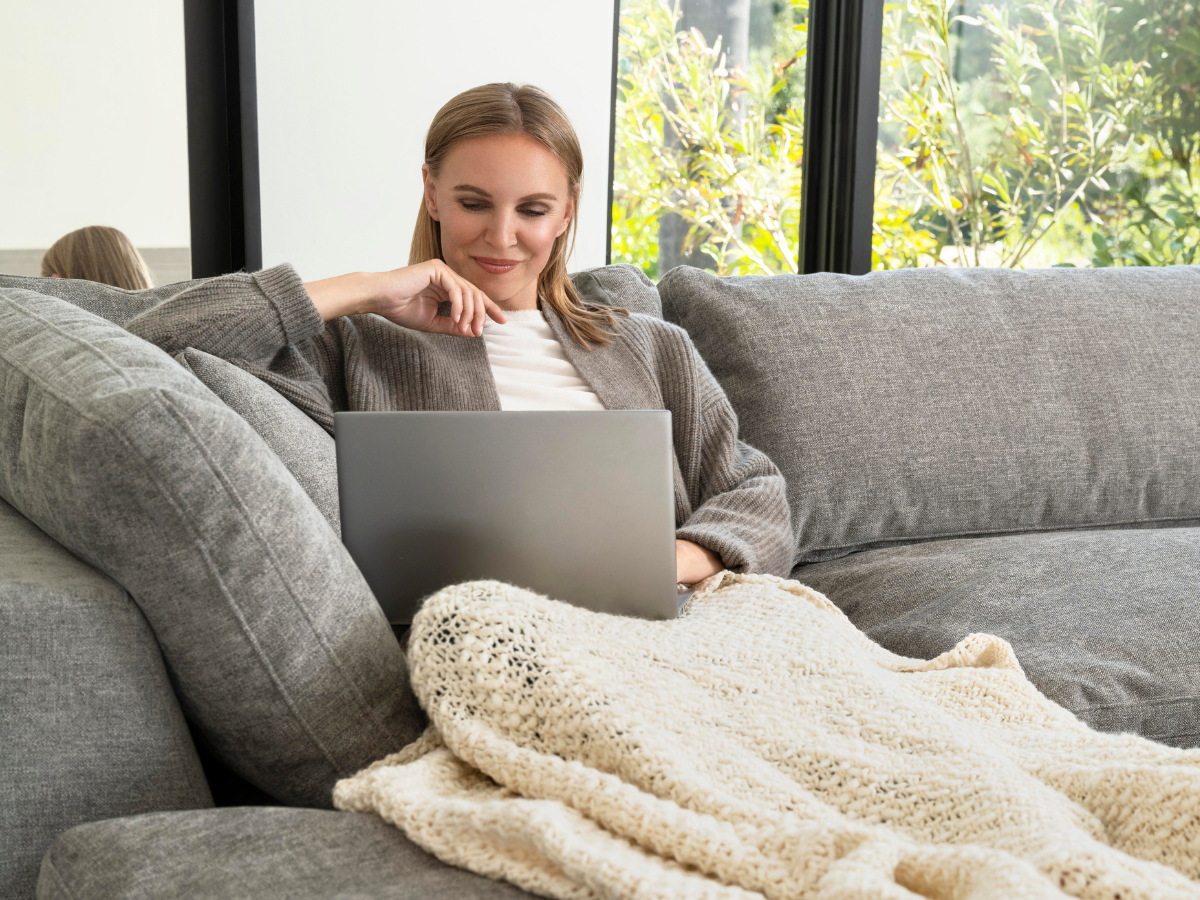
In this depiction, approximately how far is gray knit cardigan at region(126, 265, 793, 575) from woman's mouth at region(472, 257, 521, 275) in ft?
0.31

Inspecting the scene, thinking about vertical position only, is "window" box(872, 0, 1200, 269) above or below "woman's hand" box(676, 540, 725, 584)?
above

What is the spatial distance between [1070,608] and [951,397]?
0.49 m

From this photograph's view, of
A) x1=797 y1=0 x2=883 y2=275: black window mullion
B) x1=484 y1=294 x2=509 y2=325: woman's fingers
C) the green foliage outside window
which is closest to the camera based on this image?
x1=484 y1=294 x2=509 y2=325: woman's fingers

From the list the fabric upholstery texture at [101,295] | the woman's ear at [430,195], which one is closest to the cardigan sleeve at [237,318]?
the fabric upholstery texture at [101,295]

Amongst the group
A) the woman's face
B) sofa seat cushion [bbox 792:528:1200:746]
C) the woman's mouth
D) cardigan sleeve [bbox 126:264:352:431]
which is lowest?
sofa seat cushion [bbox 792:528:1200:746]

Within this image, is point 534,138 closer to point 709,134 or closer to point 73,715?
point 73,715

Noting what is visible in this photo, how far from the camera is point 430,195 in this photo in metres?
1.61

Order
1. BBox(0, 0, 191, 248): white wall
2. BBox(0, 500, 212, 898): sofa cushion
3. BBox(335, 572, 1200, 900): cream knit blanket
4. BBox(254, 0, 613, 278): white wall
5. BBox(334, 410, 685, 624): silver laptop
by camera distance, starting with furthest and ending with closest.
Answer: BBox(254, 0, 613, 278): white wall < BBox(0, 0, 191, 248): white wall < BBox(334, 410, 685, 624): silver laptop < BBox(0, 500, 212, 898): sofa cushion < BBox(335, 572, 1200, 900): cream knit blanket

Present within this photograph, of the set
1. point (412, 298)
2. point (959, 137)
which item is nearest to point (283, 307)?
point (412, 298)

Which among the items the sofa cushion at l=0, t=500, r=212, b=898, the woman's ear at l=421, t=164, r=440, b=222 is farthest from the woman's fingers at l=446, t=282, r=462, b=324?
the sofa cushion at l=0, t=500, r=212, b=898

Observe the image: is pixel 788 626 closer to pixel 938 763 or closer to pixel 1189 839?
pixel 938 763

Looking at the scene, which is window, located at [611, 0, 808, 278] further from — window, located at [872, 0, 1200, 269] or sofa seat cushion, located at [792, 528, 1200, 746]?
sofa seat cushion, located at [792, 528, 1200, 746]

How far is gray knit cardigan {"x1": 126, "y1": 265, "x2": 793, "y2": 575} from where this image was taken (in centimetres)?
130

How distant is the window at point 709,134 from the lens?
259cm
